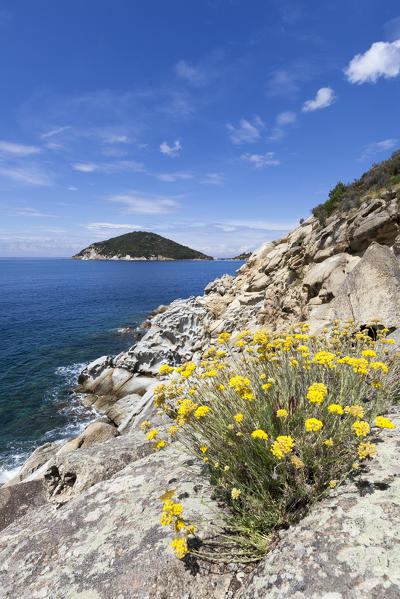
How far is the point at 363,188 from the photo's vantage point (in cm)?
2192

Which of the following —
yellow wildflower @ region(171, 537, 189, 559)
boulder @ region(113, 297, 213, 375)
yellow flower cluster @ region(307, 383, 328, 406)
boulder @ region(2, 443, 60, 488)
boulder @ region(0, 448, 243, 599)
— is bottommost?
boulder @ region(2, 443, 60, 488)

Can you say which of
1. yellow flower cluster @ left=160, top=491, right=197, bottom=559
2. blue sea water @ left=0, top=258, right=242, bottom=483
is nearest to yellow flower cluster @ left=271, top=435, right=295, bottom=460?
yellow flower cluster @ left=160, top=491, right=197, bottom=559

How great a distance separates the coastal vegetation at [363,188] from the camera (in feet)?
59.9

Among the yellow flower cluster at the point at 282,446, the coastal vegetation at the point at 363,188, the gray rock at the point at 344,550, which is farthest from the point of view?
the coastal vegetation at the point at 363,188

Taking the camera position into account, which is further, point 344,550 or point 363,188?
point 363,188

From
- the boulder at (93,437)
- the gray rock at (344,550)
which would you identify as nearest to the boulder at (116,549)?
the gray rock at (344,550)

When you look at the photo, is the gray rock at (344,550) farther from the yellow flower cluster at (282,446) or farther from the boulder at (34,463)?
the boulder at (34,463)

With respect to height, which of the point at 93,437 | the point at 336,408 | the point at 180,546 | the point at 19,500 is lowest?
the point at 93,437

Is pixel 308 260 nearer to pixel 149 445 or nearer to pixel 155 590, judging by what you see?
pixel 149 445

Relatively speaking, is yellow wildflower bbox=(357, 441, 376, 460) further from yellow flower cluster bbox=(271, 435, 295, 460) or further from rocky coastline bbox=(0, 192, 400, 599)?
yellow flower cluster bbox=(271, 435, 295, 460)

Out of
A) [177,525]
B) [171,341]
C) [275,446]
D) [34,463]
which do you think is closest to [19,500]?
[177,525]

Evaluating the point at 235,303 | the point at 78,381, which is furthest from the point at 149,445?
the point at 235,303

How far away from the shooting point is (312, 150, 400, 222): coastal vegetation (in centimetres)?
1826

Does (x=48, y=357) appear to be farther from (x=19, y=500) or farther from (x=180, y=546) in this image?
(x=180, y=546)
